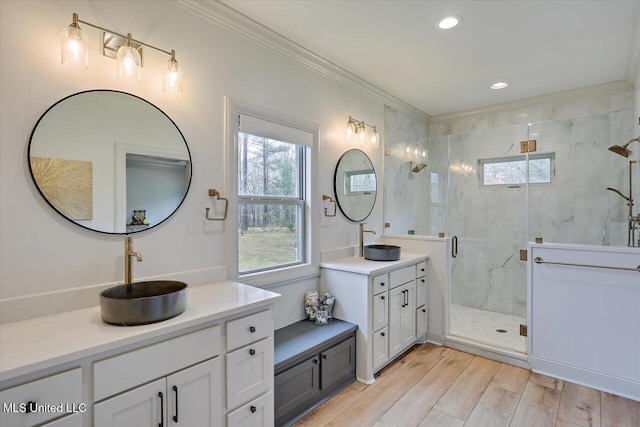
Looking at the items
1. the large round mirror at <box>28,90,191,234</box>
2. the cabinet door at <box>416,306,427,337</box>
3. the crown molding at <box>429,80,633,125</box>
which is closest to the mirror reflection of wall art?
the large round mirror at <box>28,90,191,234</box>

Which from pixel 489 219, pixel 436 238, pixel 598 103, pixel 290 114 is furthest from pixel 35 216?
pixel 598 103

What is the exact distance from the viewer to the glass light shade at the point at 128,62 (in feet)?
5.10

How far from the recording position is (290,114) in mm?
2535

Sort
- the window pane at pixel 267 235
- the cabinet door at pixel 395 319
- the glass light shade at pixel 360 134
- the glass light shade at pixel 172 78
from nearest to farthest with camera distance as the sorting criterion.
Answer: the glass light shade at pixel 172 78
the window pane at pixel 267 235
the cabinet door at pixel 395 319
the glass light shade at pixel 360 134

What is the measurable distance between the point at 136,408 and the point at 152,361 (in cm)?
17

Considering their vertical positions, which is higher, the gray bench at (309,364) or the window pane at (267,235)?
the window pane at (267,235)

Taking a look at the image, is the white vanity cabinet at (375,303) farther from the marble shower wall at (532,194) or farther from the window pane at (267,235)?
the marble shower wall at (532,194)

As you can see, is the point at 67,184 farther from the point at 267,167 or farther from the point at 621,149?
the point at 621,149

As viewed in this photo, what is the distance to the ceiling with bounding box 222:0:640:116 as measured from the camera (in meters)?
2.05

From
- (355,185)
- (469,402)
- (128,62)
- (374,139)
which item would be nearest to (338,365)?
(469,402)

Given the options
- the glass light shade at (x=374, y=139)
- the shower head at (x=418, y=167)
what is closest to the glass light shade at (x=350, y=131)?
the glass light shade at (x=374, y=139)

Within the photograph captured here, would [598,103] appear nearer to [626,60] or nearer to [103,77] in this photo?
[626,60]

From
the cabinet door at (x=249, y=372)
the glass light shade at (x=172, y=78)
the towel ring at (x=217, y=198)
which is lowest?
the cabinet door at (x=249, y=372)

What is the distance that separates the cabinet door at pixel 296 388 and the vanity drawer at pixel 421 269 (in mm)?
1412
